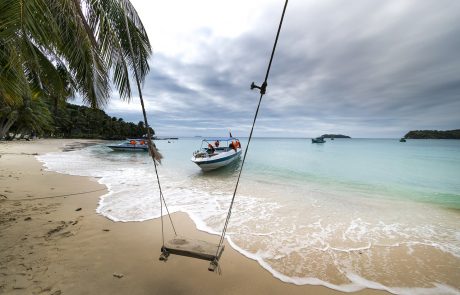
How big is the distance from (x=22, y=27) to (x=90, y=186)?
27.6 ft

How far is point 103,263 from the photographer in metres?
4.03

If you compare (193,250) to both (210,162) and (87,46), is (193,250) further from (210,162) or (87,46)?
(210,162)

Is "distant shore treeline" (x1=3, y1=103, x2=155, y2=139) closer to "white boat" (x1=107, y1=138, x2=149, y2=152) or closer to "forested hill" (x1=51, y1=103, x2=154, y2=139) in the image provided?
"forested hill" (x1=51, y1=103, x2=154, y2=139)

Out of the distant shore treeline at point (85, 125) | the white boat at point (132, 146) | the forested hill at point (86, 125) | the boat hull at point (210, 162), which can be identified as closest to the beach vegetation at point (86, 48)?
A: the boat hull at point (210, 162)

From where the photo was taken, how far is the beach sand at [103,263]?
3.45 m

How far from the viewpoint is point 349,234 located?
6.34 m

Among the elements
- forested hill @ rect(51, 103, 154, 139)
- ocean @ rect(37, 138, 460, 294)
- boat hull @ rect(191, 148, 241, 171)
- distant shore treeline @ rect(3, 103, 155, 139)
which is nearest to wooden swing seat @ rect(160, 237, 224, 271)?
ocean @ rect(37, 138, 460, 294)

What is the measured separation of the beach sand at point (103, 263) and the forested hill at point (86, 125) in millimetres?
64766

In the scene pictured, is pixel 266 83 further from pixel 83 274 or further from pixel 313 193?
pixel 313 193

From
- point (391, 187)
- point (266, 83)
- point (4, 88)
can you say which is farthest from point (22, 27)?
point (391, 187)

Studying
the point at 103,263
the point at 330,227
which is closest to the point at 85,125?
the point at 103,263

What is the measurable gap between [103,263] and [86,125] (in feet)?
276

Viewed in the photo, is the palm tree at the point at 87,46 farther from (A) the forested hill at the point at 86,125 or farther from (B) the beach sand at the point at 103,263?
(A) the forested hill at the point at 86,125

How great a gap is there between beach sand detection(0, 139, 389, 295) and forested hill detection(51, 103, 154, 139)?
212 ft
